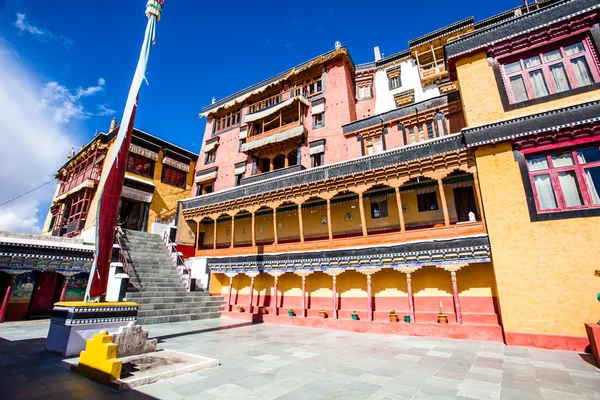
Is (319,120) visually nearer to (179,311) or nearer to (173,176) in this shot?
(173,176)

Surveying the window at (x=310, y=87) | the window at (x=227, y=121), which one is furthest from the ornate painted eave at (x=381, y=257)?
the window at (x=227, y=121)

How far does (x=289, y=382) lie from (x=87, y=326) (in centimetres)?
553

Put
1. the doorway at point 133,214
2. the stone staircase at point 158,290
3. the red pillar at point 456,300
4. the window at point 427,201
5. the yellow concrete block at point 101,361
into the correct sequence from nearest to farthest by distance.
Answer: the yellow concrete block at point 101,361, the red pillar at point 456,300, the stone staircase at point 158,290, the window at point 427,201, the doorway at point 133,214

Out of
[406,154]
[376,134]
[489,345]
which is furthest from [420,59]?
[489,345]

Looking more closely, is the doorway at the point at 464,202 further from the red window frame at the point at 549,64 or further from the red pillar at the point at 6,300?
the red pillar at the point at 6,300

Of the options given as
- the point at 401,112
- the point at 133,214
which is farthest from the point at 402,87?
the point at 133,214

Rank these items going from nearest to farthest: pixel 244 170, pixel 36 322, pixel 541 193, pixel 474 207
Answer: pixel 541 193 < pixel 36 322 < pixel 474 207 < pixel 244 170

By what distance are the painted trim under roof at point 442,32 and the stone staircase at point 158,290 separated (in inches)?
914

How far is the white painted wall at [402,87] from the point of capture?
20.1m

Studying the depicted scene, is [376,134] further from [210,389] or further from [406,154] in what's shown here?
[210,389]

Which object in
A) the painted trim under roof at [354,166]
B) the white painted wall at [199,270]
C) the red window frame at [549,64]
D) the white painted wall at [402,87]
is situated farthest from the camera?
the white painted wall at [402,87]

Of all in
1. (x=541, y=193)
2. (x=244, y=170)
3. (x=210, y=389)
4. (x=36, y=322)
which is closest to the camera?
(x=210, y=389)

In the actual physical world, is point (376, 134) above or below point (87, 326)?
above

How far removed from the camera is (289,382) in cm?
555
